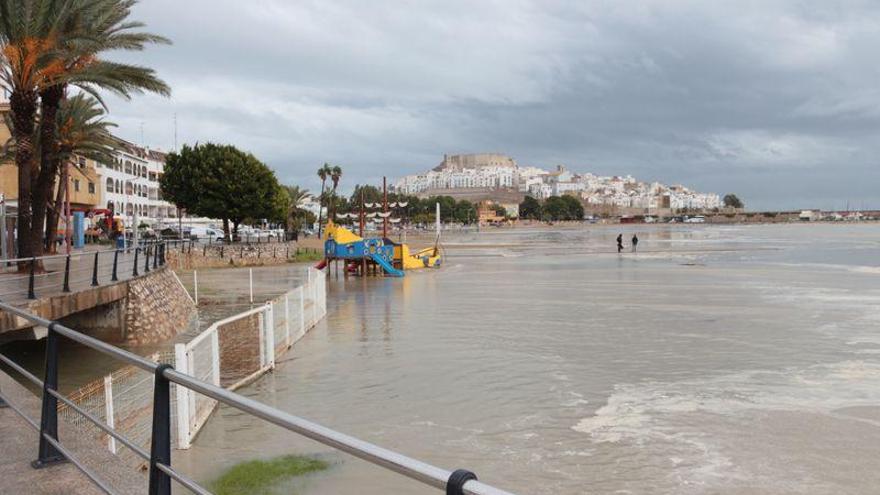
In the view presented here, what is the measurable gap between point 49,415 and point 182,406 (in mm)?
4426

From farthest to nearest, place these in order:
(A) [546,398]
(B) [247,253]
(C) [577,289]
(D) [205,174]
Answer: (D) [205,174] → (B) [247,253] → (C) [577,289] → (A) [546,398]

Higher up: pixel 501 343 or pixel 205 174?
pixel 205 174

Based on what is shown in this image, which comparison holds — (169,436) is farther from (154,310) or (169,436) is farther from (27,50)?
(27,50)

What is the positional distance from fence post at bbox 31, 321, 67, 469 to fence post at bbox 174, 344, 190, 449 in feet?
13.1

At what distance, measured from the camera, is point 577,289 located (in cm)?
3209

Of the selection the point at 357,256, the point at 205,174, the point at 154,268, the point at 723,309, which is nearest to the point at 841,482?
the point at 723,309

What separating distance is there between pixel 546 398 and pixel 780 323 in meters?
11.4

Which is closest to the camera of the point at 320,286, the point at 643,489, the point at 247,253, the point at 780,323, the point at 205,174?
the point at 643,489

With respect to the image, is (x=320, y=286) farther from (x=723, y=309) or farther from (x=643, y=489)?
(x=643, y=489)

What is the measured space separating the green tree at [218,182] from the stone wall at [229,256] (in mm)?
5918

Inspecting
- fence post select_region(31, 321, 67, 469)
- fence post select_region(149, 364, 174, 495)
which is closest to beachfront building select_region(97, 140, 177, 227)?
fence post select_region(31, 321, 67, 469)

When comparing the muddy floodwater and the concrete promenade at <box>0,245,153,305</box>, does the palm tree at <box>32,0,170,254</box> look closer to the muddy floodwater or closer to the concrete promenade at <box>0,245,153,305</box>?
the concrete promenade at <box>0,245,153,305</box>

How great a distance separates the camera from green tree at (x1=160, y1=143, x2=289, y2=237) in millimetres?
58781

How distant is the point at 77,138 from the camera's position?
1244 inches
